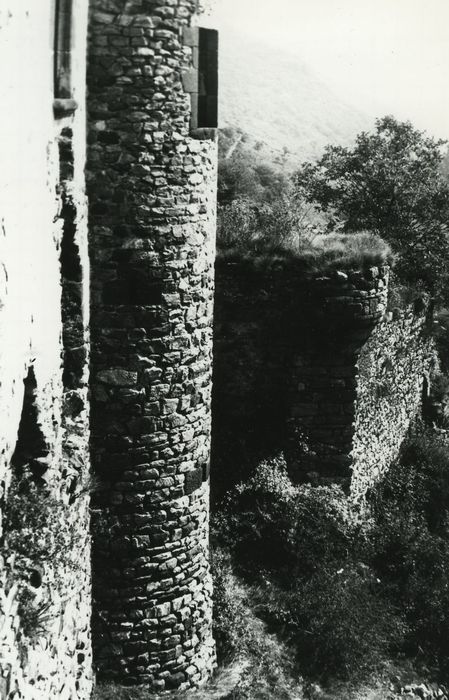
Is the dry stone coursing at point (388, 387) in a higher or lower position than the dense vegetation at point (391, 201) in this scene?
lower

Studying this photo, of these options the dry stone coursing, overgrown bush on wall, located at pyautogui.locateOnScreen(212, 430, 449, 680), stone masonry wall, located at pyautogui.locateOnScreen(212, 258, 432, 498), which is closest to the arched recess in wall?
overgrown bush on wall, located at pyautogui.locateOnScreen(212, 430, 449, 680)

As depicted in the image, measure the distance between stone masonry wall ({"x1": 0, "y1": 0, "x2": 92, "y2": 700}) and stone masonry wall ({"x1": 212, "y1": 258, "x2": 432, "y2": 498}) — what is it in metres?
3.72

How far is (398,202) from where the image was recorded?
45.7 feet

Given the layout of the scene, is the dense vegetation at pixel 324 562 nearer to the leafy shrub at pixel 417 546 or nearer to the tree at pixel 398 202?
the leafy shrub at pixel 417 546

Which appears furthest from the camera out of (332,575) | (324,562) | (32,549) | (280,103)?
(280,103)

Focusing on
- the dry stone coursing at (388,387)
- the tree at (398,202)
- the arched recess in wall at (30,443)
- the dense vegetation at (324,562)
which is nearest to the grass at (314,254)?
the dense vegetation at (324,562)

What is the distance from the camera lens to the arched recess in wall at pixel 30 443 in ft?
15.4

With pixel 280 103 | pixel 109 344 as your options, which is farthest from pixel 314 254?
pixel 280 103

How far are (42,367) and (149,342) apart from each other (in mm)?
1411

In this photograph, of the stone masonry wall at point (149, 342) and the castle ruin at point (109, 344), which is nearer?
the castle ruin at point (109, 344)

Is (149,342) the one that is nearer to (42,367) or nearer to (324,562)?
(42,367)

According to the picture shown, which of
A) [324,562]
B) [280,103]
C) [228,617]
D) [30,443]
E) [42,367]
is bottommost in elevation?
[228,617]

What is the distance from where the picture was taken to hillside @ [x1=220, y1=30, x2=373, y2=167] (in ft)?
103

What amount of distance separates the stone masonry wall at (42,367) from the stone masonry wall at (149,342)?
0.21 m
